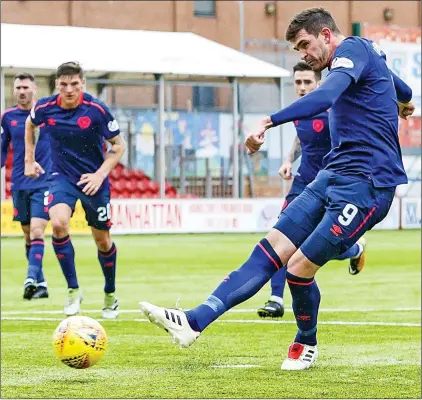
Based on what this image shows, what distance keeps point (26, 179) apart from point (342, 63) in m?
8.14

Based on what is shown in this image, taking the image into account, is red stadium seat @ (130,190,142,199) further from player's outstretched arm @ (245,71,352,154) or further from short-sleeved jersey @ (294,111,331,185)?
player's outstretched arm @ (245,71,352,154)

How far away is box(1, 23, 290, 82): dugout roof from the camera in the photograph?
102 feet

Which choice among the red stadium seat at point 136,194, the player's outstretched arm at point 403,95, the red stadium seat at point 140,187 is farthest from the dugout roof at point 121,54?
the player's outstretched arm at point 403,95

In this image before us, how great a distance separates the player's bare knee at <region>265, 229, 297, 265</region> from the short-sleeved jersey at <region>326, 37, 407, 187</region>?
1.81ft

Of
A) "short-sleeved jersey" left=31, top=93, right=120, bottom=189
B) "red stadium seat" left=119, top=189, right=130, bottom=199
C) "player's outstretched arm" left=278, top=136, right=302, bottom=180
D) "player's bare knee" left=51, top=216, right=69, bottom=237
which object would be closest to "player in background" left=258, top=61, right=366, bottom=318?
"player's outstretched arm" left=278, top=136, right=302, bottom=180

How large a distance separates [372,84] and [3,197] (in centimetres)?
2276

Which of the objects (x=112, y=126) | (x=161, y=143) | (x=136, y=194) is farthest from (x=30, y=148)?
(x=136, y=194)

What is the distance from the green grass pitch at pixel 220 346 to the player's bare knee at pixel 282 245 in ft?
2.50

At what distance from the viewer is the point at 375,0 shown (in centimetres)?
5631

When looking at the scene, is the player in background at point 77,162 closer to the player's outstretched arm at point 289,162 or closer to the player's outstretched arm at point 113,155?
the player's outstretched arm at point 113,155

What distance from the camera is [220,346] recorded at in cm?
891

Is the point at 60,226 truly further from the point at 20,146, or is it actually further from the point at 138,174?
the point at 138,174

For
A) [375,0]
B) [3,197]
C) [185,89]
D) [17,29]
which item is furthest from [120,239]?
[375,0]

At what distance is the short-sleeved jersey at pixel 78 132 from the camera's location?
1121 centimetres
